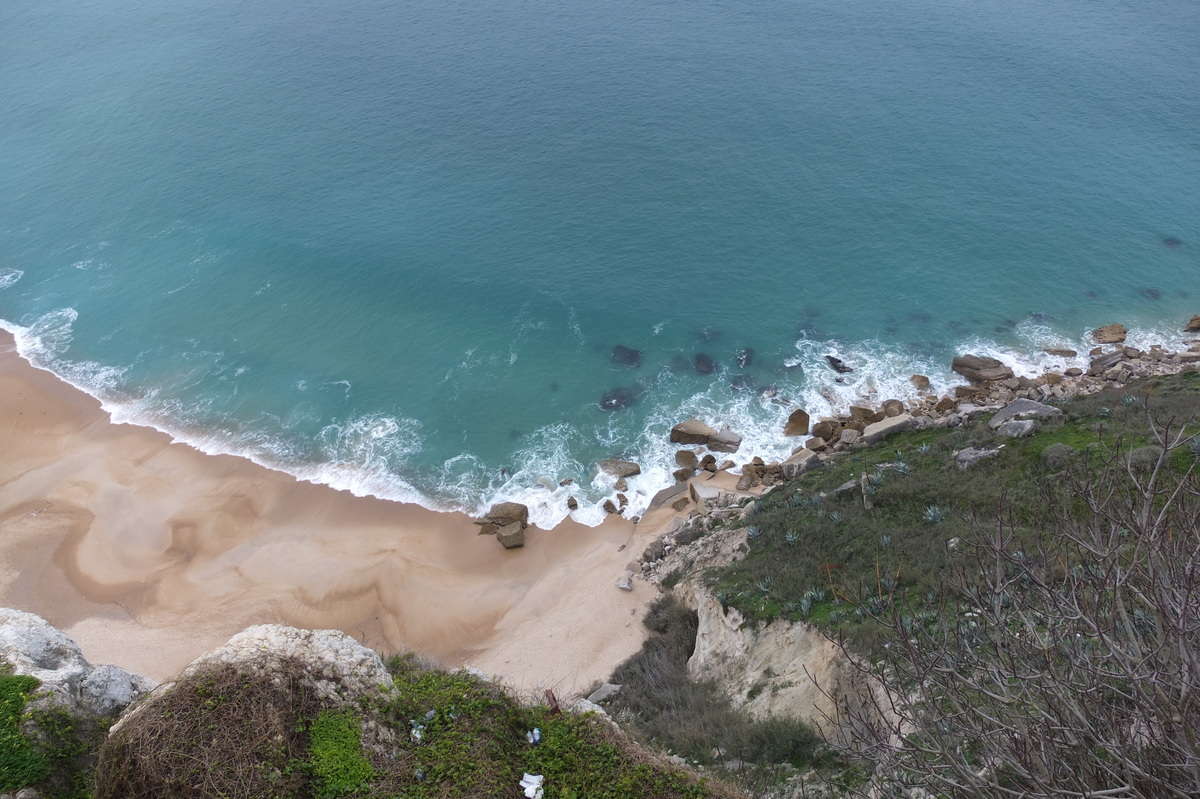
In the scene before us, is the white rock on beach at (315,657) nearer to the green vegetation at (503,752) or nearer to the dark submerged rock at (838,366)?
the green vegetation at (503,752)

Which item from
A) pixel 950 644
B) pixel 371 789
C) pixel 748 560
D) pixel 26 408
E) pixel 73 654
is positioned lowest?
pixel 26 408

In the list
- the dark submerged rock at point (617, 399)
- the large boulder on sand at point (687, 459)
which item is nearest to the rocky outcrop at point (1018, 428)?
the large boulder on sand at point (687, 459)

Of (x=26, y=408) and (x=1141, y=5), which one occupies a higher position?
(x=1141, y=5)

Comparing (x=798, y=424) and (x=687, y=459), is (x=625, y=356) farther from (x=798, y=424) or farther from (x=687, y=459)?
(x=798, y=424)

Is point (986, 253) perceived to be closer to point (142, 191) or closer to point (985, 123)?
point (985, 123)

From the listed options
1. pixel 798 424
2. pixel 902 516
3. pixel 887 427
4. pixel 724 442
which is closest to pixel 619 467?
pixel 724 442

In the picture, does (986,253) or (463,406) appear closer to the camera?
(463,406)

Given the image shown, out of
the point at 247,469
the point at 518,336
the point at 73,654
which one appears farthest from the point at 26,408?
the point at 73,654
